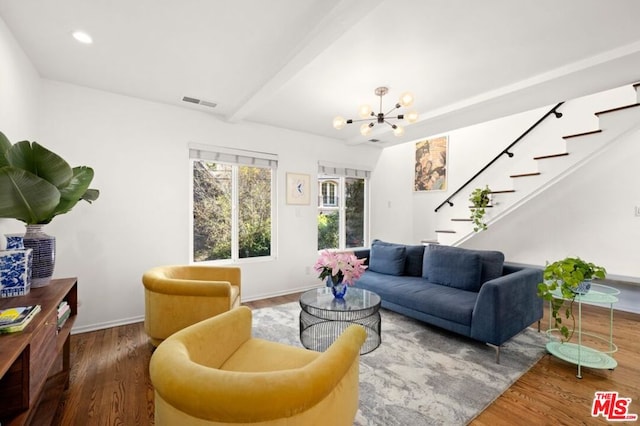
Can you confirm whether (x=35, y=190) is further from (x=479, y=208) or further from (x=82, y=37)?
(x=479, y=208)

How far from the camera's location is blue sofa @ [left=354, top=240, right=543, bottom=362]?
236 centimetres

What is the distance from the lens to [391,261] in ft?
12.4

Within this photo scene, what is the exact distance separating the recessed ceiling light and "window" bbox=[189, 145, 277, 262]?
1.52 metres

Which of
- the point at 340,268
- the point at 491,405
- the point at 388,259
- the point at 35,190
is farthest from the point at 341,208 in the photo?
the point at 35,190

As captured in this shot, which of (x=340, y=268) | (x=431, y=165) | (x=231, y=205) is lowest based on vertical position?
(x=340, y=268)

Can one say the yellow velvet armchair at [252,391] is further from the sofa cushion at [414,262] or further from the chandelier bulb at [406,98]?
the sofa cushion at [414,262]

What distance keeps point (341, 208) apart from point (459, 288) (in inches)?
101

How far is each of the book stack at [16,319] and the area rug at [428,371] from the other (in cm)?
176

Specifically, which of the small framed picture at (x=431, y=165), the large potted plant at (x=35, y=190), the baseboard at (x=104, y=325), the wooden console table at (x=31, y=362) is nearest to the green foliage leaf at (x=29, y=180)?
the large potted plant at (x=35, y=190)

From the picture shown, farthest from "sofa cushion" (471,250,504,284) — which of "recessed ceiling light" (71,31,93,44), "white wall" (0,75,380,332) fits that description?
"recessed ceiling light" (71,31,93,44)

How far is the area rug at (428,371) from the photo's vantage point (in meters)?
1.75

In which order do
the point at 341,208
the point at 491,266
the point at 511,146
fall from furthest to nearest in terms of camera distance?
the point at 341,208 → the point at 511,146 → the point at 491,266

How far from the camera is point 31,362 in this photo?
1.16m

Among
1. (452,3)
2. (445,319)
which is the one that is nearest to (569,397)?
(445,319)
